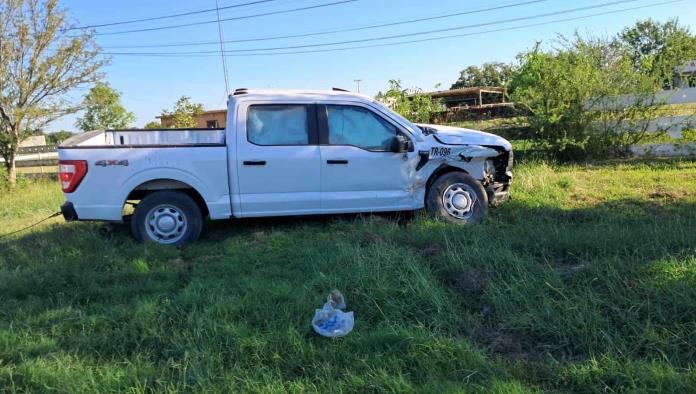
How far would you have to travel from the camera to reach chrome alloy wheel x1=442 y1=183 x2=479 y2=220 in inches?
278

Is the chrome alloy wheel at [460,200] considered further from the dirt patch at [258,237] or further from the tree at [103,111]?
the tree at [103,111]

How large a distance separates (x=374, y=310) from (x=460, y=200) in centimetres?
325

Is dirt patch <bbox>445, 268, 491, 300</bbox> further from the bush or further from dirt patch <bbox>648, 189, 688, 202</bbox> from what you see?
the bush

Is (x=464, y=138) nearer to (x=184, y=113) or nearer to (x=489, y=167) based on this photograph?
(x=489, y=167)

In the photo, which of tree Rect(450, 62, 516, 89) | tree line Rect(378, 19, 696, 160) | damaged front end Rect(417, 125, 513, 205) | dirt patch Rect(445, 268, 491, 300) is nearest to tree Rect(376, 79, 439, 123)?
tree line Rect(378, 19, 696, 160)

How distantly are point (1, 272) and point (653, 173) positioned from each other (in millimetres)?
9963

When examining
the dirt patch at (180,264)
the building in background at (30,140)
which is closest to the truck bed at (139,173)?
the dirt patch at (180,264)

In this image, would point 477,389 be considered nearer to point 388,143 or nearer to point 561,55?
point 388,143

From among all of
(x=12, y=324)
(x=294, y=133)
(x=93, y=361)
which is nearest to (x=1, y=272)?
(x=12, y=324)

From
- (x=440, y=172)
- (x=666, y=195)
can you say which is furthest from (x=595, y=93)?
(x=440, y=172)

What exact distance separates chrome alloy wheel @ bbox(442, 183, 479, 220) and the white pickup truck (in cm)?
1

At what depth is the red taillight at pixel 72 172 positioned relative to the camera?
247 inches

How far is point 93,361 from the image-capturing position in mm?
3682

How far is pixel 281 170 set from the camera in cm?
664
